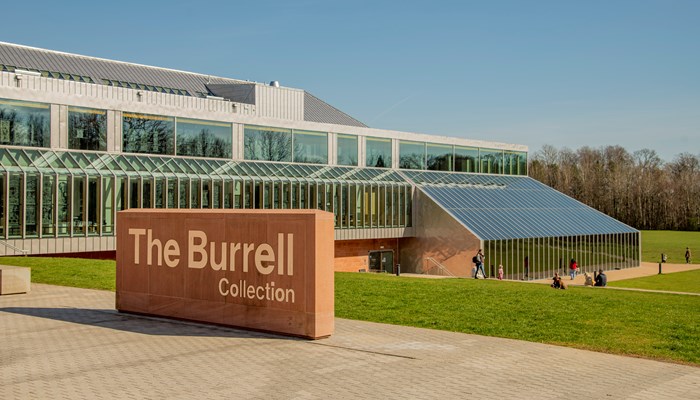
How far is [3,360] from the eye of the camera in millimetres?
11594

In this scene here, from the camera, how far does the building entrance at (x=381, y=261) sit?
46.8m

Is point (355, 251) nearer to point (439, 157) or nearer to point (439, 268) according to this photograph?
point (439, 268)

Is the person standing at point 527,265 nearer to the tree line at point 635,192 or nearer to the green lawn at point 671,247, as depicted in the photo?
the green lawn at point 671,247

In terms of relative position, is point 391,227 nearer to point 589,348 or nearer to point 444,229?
point 444,229

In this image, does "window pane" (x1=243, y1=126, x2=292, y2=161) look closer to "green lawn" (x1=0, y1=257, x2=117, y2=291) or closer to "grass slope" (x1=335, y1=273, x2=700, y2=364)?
"green lawn" (x1=0, y1=257, x2=117, y2=291)

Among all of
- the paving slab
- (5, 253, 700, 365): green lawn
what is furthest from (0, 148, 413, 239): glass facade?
the paving slab

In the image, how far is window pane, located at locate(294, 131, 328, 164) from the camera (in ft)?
149

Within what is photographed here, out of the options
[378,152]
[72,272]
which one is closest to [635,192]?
[378,152]

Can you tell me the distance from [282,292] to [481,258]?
2606cm

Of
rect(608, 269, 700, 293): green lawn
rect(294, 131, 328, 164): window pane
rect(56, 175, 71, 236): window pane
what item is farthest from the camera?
rect(294, 131, 328, 164): window pane

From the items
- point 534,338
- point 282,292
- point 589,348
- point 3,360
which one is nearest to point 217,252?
point 282,292

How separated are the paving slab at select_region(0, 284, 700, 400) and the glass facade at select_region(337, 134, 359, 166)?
3346cm

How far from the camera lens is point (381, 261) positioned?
47.2 m

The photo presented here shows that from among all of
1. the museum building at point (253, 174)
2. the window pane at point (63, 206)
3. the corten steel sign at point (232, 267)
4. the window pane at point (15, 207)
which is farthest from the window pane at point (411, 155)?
the corten steel sign at point (232, 267)
